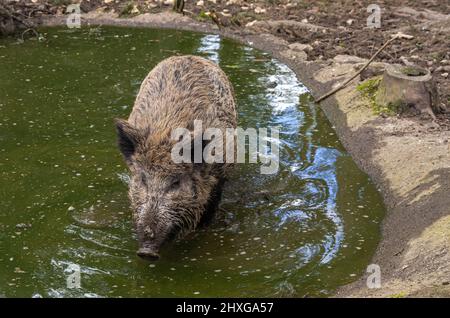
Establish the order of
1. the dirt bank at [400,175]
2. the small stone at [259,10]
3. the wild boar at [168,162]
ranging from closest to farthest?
the dirt bank at [400,175] < the wild boar at [168,162] < the small stone at [259,10]

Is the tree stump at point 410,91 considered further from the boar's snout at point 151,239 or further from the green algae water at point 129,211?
the boar's snout at point 151,239

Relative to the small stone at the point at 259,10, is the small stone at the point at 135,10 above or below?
below

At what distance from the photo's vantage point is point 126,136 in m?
7.16

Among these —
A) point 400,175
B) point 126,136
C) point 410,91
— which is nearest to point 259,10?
point 410,91

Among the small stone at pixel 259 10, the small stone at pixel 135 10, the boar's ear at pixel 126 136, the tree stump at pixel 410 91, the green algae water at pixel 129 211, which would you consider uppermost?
the boar's ear at pixel 126 136

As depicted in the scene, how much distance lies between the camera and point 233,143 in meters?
8.11

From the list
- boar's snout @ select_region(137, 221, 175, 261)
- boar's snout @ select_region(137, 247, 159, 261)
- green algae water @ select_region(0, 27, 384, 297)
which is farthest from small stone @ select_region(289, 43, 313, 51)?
boar's snout @ select_region(137, 247, 159, 261)

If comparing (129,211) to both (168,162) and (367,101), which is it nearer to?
(168,162)

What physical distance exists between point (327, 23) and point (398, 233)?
27.0 ft

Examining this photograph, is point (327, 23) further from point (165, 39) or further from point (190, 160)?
point (190, 160)

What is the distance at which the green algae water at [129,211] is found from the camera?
269 inches

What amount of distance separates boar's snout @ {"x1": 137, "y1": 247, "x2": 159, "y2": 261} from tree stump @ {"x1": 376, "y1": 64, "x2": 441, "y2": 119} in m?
4.89

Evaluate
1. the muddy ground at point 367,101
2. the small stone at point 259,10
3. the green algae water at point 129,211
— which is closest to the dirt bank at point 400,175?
the muddy ground at point 367,101
